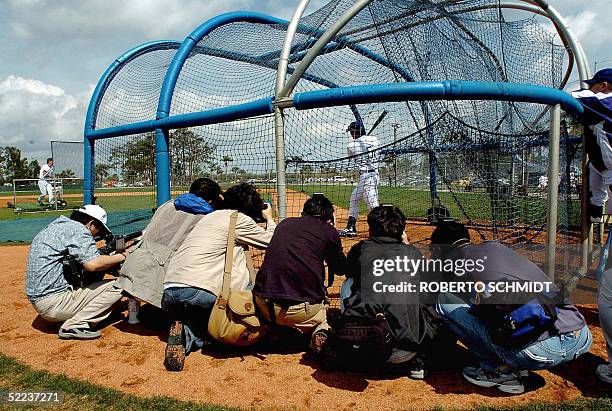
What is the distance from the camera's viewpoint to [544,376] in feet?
10.2

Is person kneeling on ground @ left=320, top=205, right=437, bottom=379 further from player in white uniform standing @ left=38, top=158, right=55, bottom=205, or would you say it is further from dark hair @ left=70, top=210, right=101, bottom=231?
player in white uniform standing @ left=38, top=158, right=55, bottom=205

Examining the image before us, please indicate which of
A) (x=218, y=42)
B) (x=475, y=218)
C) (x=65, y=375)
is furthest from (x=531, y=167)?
(x=65, y=375)

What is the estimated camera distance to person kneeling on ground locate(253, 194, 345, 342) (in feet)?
10.6

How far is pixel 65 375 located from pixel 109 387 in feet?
1.47

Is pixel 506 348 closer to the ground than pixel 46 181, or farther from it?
closer to the ground

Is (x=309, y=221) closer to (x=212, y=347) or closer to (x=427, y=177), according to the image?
(x=212, y=347)

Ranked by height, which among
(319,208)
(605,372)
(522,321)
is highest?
(319,208)

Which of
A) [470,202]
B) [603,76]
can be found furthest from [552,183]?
[470,202]

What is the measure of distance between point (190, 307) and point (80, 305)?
52.8 inches

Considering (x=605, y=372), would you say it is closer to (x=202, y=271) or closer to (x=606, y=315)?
(x=606, y=315)

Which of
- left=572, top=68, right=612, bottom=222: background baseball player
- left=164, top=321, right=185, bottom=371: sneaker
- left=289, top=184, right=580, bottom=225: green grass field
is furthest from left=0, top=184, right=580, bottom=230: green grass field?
left=164, top=321, right=185, bottom=371: sneaker

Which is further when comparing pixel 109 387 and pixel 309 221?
pixel 309 221

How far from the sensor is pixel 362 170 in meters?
6.36

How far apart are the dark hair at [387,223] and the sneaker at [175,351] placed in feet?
5.83
